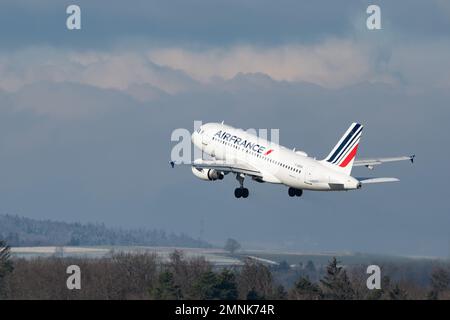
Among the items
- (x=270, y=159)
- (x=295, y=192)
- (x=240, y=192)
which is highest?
(x=270, y=159)

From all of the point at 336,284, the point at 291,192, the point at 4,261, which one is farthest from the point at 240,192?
the point at 4,261

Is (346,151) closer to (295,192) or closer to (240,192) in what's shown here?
(295,192)

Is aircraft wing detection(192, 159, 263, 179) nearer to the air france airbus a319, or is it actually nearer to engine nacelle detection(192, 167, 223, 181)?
the air france airbus a319

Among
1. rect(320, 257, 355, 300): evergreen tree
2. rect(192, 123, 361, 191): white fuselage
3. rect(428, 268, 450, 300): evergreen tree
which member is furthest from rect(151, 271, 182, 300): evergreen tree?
rect(428, 268, 450, 300): evergreen tree

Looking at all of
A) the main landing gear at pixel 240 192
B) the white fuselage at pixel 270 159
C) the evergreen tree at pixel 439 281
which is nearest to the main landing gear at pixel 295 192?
the white fuselage at pixel 270 159

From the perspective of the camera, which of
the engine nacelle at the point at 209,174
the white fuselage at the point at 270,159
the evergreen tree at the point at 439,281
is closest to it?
the white fuselage at the point at 270,159

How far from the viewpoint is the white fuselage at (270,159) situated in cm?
14138

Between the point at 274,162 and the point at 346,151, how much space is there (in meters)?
7.72

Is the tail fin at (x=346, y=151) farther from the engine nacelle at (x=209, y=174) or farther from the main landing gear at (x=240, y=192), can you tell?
the engine nacelle at (x=209, y=174)

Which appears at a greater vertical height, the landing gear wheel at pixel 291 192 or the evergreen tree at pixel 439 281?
the landing gear wheel at pixel 291 192

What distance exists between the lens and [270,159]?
482 ft

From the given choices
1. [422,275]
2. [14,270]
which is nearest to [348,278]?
[422,275]
